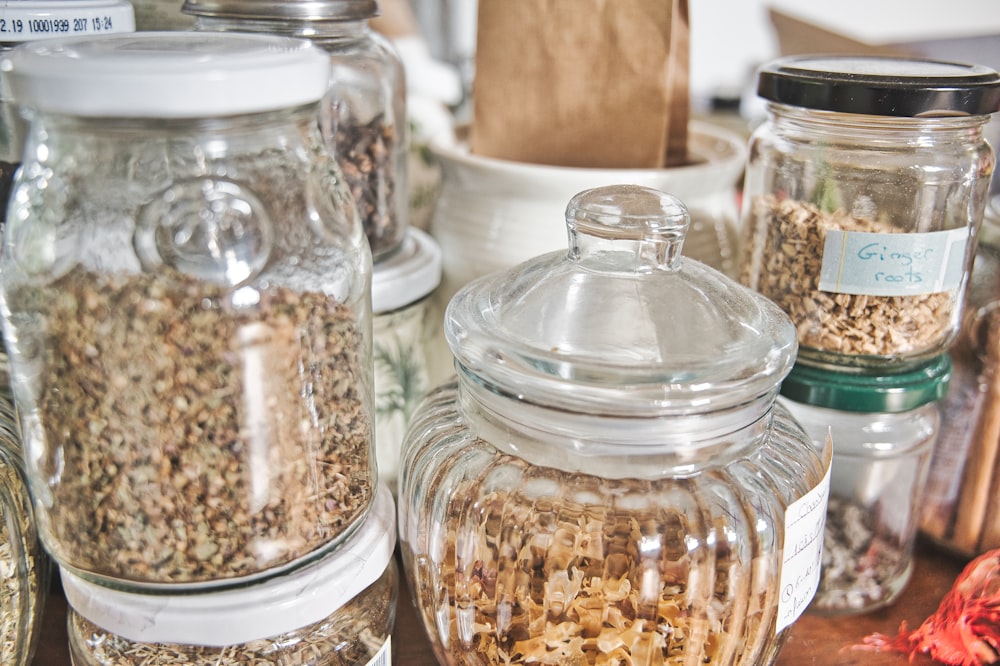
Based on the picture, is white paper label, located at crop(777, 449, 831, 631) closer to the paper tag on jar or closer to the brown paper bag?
the paper tag on jar

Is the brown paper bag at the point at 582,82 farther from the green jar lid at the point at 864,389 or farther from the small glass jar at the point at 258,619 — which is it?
the small glass jar at the point at 258,619

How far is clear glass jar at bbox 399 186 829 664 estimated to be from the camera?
0.42 m

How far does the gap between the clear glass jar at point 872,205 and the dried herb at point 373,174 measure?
26 centimetres

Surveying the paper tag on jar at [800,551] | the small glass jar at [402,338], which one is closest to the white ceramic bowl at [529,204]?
the small glass jar at [402,338]

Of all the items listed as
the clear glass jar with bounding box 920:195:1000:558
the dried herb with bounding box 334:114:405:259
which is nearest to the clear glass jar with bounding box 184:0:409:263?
the dried herb with bounding box 334:114:405:259

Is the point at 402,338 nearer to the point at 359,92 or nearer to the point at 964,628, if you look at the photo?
the point at 359,92

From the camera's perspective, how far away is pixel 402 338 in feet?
2.06

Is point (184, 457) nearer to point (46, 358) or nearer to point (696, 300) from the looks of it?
point (46, 358)

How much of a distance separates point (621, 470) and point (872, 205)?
262mm

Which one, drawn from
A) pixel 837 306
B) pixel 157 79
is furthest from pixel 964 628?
pixel 157 79

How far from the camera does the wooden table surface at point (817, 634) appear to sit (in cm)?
56

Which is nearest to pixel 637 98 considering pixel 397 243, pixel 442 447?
pixel 397 243

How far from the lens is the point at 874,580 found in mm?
621

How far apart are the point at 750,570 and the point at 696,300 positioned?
0.14 meters
